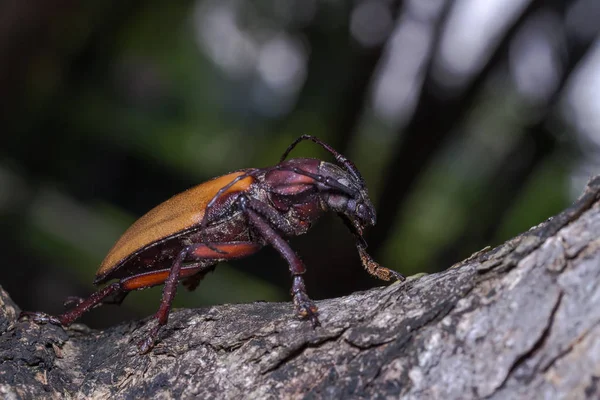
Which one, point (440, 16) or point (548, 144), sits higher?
point (440, 16)

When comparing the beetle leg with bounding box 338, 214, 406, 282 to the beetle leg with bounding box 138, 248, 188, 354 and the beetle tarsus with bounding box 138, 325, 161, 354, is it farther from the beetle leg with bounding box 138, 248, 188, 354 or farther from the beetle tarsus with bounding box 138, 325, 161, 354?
the beetle tarsus with bounding box 138, 325, 161, 354

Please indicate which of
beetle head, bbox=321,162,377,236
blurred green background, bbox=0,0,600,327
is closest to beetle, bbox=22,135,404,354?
beetle head, bbox=321,162,377,236

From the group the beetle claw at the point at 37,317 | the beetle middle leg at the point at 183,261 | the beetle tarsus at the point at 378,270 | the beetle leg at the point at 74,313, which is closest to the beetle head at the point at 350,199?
the beetle tarsus at the point at 378,270

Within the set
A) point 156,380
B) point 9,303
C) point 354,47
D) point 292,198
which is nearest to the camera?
point 156,380

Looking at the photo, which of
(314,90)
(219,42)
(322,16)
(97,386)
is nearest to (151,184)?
(219,42)

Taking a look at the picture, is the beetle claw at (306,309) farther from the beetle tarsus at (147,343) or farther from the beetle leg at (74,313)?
the beetle leg at (74,313)

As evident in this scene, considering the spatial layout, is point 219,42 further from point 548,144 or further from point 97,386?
point 97,386
